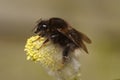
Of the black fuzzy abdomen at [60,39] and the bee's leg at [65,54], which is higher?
the black fuzzy abdomen at [60,39]

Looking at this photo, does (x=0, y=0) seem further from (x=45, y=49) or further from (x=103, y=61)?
(x=45, y=49)

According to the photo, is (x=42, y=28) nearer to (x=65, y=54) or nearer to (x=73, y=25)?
(x=65, y=54)

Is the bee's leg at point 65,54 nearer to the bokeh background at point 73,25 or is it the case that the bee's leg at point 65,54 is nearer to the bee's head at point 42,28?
the bee's head at point 42,28

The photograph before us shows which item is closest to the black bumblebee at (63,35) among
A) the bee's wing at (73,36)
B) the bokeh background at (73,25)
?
the bee's wing at (73,36)

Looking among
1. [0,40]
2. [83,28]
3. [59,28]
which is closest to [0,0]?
[0,40]

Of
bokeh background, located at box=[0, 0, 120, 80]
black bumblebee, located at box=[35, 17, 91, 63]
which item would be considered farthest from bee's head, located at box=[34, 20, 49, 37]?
bokeh background, located at box=[0, 0, 120, 80]

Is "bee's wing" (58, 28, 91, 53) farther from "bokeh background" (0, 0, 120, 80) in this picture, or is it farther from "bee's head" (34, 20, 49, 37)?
"bokeh background" (0, 0, 120, 80)
